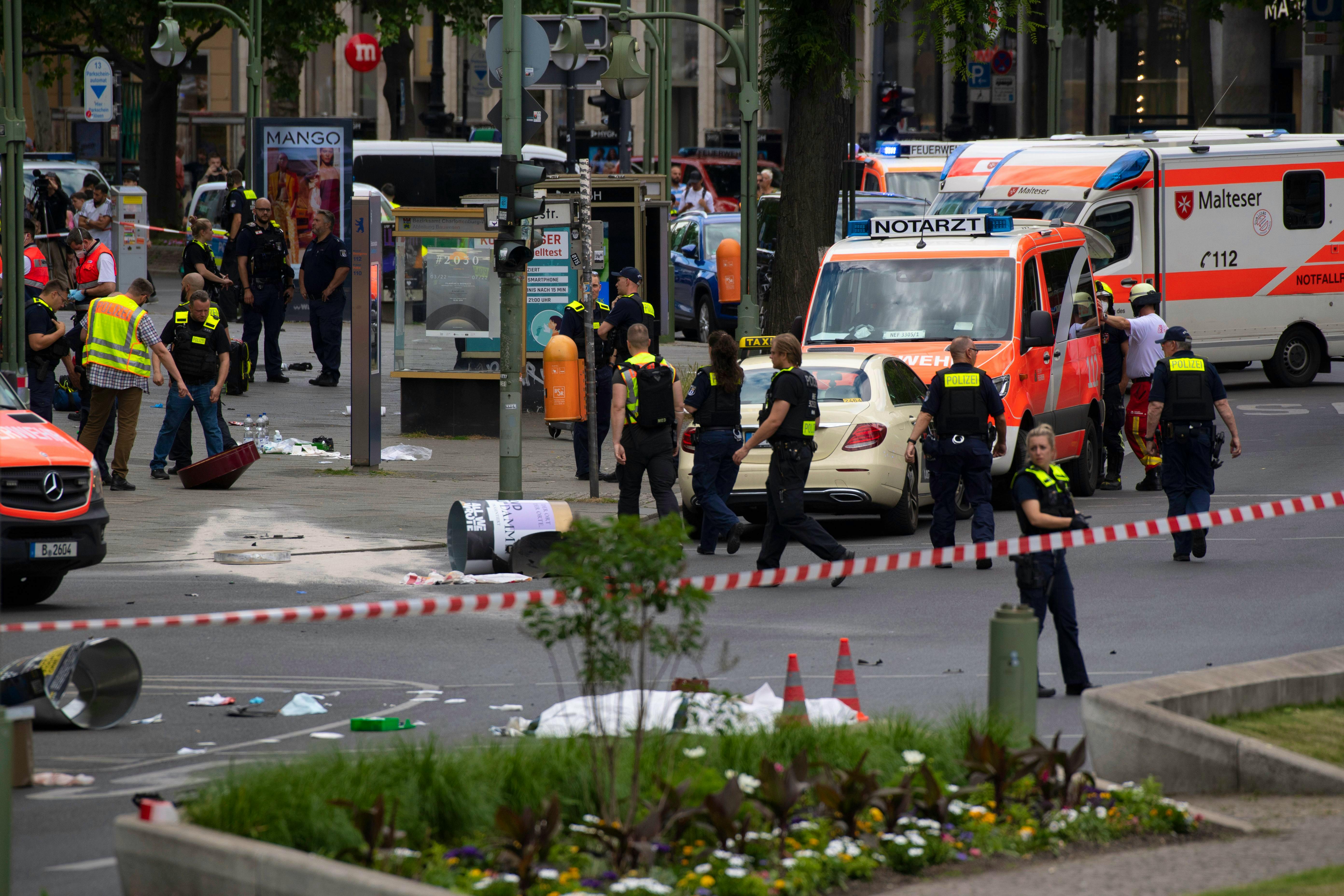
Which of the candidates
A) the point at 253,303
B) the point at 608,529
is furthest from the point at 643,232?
the point at 608,529

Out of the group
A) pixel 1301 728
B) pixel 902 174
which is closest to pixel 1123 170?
pixel 902 174

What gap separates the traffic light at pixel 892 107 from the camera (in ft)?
118

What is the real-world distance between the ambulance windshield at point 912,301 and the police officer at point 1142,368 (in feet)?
6.27

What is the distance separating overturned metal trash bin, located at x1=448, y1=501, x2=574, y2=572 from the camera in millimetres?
13242

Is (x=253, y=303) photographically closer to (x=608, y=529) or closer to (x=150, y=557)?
(x=150, y=557)

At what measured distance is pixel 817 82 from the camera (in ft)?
71.5

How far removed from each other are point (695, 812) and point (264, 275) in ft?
60.4

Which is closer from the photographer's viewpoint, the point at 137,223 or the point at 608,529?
the point at 608,529

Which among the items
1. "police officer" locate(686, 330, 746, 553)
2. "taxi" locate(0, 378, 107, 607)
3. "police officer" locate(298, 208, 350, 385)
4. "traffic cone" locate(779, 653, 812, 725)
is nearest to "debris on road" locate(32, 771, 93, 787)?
"traffic cone" locate(779, 653, 812, 725)

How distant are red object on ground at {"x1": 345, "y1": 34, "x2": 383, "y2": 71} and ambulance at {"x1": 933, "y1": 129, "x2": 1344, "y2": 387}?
25.6 metres

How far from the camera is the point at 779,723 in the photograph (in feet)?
22.8

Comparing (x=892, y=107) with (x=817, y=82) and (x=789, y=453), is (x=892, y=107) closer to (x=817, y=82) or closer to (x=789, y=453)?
(x=817, y=82)

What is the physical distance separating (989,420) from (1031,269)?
324 cm

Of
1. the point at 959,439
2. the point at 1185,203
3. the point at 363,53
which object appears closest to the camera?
the point at 959,439
